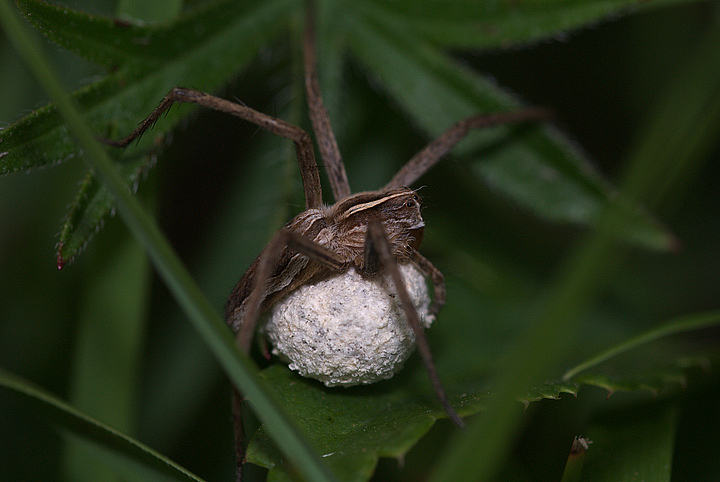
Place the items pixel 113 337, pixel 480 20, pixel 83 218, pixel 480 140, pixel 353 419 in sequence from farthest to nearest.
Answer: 1. pixel 480 140
2. pixel 480 20
3. pixel 113 337
4. pixel 83 218
5. pixel 353 419

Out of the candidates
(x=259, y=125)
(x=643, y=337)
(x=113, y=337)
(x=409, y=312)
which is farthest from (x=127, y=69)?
(x=643, y=337)

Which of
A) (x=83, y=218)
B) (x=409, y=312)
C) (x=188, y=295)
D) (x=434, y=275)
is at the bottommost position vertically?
(x=434, y=275)

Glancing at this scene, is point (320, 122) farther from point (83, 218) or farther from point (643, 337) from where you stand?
point (643, 337)

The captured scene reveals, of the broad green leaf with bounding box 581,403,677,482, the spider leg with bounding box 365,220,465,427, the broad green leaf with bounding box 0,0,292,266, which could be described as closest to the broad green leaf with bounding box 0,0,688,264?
the broad green leaf with bounding box 0,0,292,266

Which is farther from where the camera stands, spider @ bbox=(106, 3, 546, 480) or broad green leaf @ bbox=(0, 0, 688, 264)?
broad green leaf @ bbox=(0, 0, 688, 264)

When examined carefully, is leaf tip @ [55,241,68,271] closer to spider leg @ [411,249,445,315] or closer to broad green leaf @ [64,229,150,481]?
broad green leaf @ [64,229,150,481]

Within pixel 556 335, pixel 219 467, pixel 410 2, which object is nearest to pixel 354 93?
pixel 410 2

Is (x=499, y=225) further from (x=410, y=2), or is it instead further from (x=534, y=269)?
(x=410, y=2)
